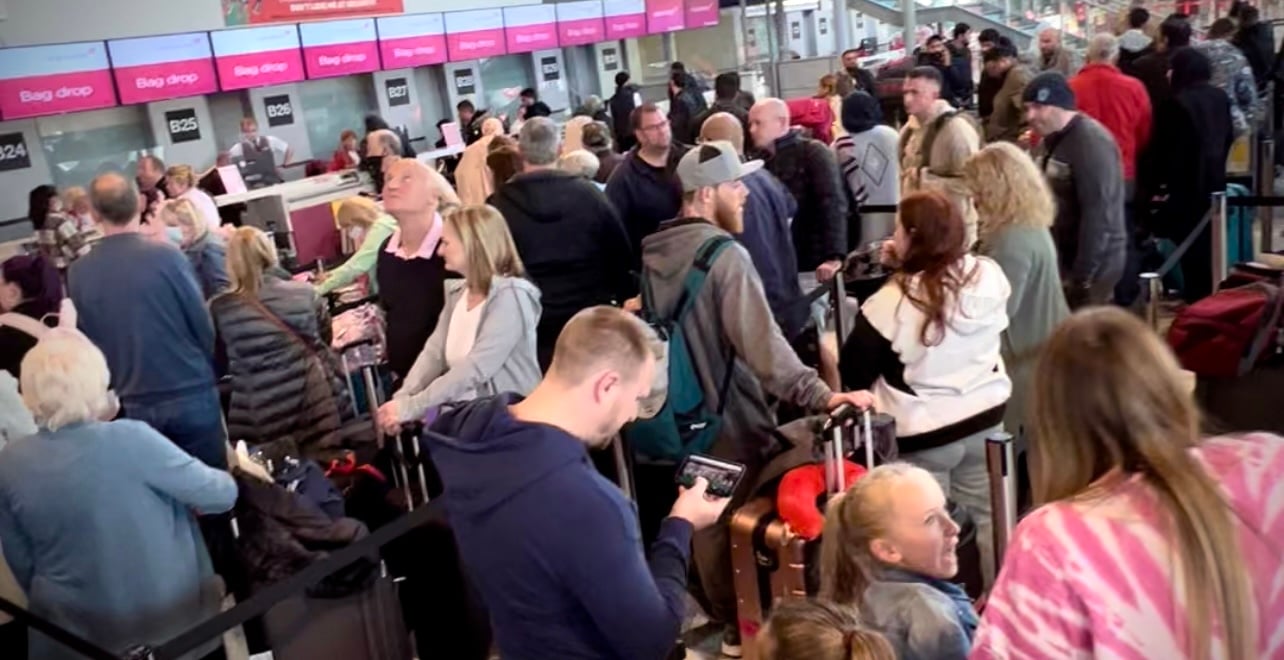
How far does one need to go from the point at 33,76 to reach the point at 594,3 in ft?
27.8

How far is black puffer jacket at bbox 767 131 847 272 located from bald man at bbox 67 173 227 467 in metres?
2.52

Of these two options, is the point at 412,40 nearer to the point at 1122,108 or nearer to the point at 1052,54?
the point at 1052,54

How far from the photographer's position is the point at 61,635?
2.64 m

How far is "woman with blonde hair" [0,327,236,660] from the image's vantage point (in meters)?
2.71

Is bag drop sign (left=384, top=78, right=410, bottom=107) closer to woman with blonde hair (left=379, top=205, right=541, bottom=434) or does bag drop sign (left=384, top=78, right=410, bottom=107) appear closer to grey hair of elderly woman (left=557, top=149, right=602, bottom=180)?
grey hair of elderly woman (left=557, top=149, right=602, bottom=180)

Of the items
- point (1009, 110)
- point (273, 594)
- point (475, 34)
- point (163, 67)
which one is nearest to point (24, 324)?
point (273, 594)

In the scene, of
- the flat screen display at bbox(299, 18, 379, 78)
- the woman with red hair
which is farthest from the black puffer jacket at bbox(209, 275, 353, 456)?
the flat screen display at bbox(299, 18, 379, 78)

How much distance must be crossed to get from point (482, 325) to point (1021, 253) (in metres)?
1.70

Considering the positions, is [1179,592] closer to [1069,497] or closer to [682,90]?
[1069,497]

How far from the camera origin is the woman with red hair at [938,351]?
10.5 ft

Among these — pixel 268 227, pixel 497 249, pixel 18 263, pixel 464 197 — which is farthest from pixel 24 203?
pixel 497 249

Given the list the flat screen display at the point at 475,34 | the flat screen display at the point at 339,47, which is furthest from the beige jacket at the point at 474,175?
the flat screen display at the point at 475,34

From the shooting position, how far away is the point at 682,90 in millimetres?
10031

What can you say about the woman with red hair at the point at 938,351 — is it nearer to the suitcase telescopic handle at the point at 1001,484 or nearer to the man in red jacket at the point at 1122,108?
the suitcase telescopic handle at the point at 1001,484
